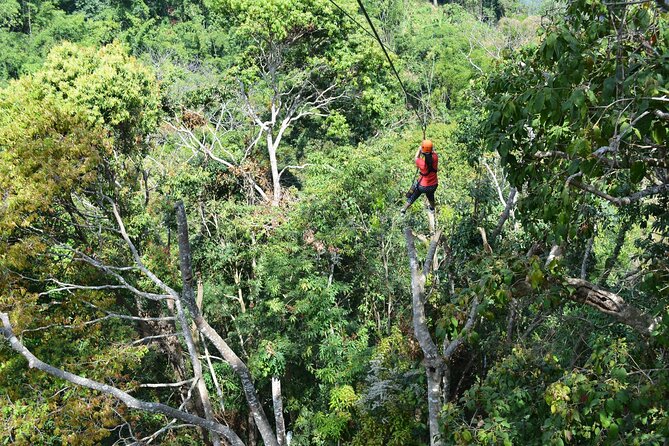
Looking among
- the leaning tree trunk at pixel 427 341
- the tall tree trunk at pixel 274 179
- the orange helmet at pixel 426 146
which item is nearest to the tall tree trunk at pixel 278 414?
the tall tree trunk at pixel 274 179

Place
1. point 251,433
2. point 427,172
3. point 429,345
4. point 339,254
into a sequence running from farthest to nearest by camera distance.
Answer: point 251,433, point 339,254, point 427,172, point 429,345

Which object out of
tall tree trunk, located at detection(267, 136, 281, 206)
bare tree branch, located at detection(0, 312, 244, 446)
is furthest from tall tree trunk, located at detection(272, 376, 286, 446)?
tall tree trunk, located at detection(267, 136, 281, 206)

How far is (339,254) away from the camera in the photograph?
1140 cm

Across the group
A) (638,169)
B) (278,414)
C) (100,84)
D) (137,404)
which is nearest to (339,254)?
(278,414)

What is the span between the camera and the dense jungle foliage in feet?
12.0

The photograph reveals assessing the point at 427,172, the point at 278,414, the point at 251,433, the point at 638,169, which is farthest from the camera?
the point at 251,433

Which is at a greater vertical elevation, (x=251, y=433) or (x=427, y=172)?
(x=427, y=172)

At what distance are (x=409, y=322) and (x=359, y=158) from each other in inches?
132

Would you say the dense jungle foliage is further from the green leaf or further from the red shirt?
the red shirt

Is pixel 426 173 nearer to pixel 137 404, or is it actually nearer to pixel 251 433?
pixel 137 404

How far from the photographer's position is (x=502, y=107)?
11.9 feet

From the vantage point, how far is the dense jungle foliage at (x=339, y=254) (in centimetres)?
364

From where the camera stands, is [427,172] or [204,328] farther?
[427,172]

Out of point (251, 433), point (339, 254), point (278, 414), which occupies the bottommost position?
point (251, 433)
